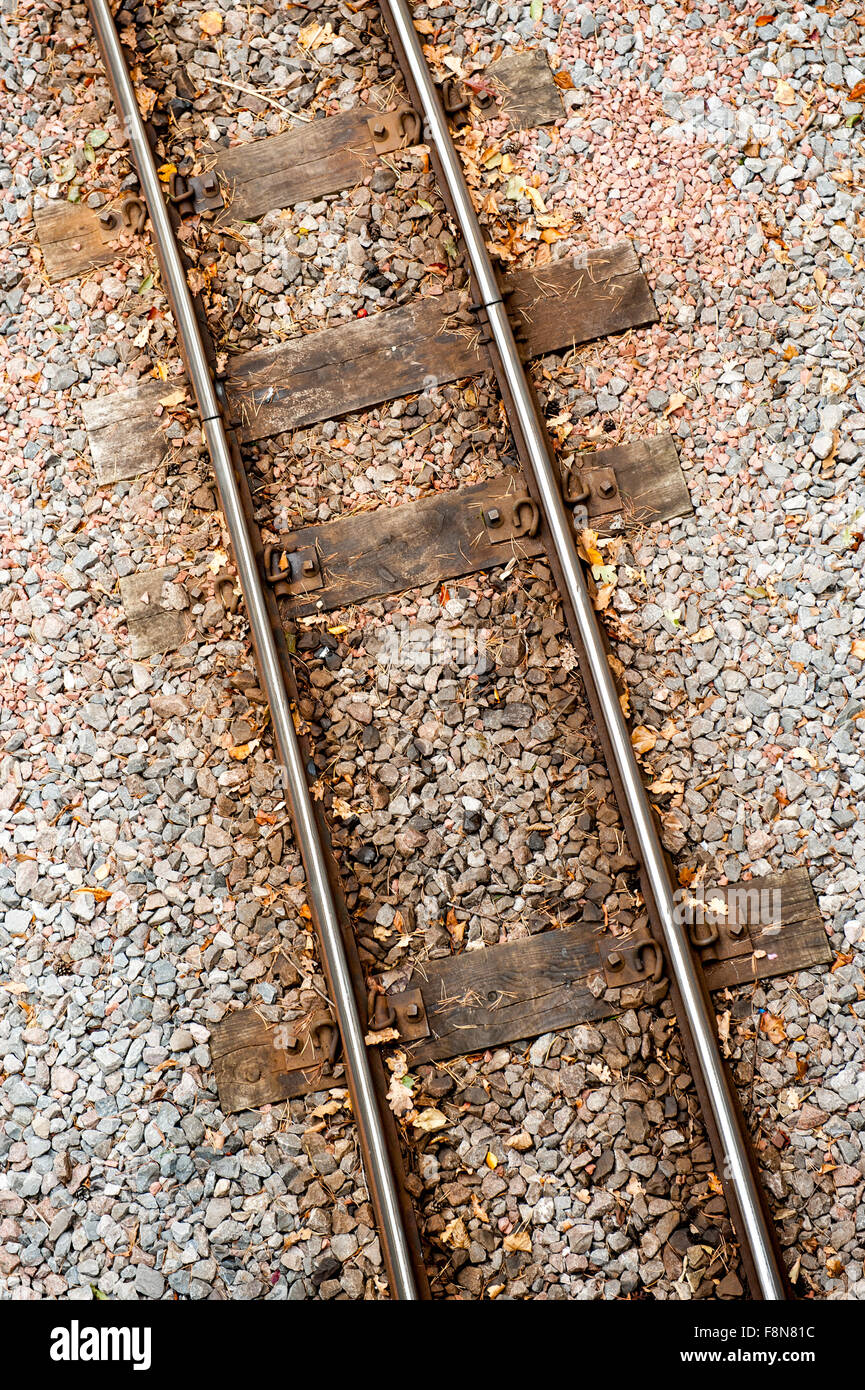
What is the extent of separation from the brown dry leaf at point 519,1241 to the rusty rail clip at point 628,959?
88cm

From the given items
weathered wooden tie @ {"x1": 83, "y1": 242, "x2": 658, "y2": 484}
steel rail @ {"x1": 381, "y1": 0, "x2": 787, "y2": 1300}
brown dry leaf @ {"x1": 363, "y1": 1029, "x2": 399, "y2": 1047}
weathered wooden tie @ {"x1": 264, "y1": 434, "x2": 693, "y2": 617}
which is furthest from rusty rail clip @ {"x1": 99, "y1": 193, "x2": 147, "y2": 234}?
brown dry leaf @ {"x1": 363, "y1": 1029, "x2": 399, "y2": 1047}

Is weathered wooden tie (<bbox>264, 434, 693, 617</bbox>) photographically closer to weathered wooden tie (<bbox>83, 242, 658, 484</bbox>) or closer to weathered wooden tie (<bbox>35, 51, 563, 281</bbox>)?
weathered wooden tie (<bbox>83, 242, 658, 484</bbox>)

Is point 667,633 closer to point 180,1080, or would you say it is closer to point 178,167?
point 180,1080

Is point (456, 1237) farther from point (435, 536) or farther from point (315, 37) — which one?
point (315, 37)

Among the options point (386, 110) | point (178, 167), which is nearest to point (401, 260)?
point (386, 110)

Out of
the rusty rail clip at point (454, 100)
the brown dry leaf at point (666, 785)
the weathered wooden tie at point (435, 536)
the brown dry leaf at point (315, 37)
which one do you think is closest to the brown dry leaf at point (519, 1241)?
the brown dry leaf at point (666, 785)

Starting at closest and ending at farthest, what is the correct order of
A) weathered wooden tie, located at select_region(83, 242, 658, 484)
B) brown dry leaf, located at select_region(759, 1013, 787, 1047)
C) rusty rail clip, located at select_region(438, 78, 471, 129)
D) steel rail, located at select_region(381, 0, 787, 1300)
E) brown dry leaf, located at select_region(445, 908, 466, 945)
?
steel rail, located at select_region(381, 0, 787, 1300) → brown dry leaf, located at select_region(759, 1013, 787, 1047) → brown dry leaf, located at select_region(445, 908, 466, 945) → weathered wooden tie, located at select_region(83, 242, 658, 484) → rusty rail clip, located at select_region(438, 78, 471, 129)

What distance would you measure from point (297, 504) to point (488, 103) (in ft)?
6.41

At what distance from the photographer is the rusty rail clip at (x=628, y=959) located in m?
3.86

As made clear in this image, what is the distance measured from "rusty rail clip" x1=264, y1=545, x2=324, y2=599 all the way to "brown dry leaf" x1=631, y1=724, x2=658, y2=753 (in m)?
1.34

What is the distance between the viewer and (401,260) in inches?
180

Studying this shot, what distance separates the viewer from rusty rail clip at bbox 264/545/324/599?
426 centimetres

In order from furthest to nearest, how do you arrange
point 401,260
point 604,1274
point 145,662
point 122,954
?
1. point 401,260
2. point 145,662
3. point 122,954
4. point 604,1274

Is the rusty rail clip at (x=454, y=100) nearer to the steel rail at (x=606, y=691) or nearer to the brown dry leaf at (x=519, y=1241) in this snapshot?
the steel rail at (x=606, y=691)
